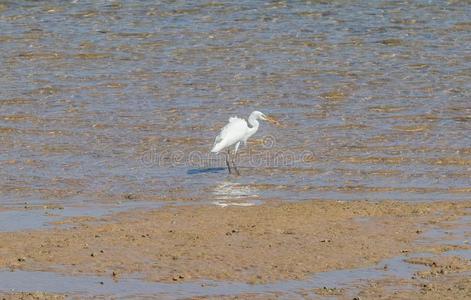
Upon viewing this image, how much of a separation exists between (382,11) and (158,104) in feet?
28.2

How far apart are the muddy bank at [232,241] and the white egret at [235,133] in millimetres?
2679

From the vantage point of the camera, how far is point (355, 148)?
12938mm

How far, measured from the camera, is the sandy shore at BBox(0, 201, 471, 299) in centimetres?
800

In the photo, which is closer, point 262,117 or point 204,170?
point 204,170

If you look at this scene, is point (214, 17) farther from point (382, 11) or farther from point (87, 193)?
point (87, 193)

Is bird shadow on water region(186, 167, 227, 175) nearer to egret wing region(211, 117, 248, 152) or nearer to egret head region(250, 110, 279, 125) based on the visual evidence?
egret wing region(211, 117, 248, 152)

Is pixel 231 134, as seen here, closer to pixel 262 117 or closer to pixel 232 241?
pixel 262 117

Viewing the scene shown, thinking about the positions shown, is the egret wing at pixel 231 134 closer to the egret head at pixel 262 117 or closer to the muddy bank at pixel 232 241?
the egret head at pixel 262 117

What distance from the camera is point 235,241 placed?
28.8ft

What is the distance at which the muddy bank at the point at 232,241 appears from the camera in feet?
26.3

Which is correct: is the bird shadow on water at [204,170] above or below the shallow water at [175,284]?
below

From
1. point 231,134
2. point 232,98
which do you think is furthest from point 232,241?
point 232,98

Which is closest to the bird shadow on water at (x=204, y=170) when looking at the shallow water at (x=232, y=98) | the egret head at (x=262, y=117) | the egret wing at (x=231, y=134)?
the shallow water at (x=232, y=98)

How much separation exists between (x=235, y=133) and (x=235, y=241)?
4397 millimetres
